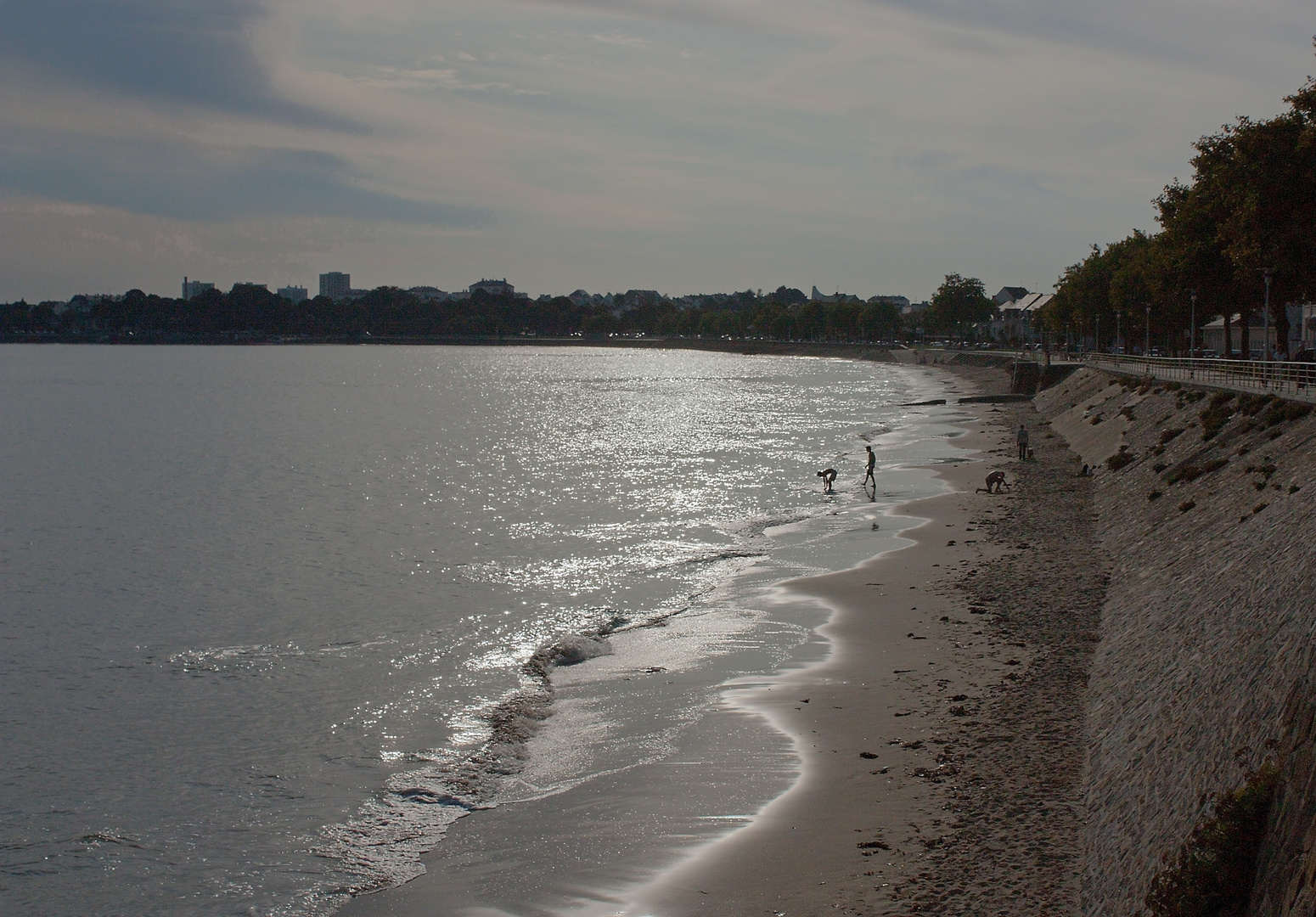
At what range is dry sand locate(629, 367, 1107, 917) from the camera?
1112 cm

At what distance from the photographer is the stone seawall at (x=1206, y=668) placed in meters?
9.71

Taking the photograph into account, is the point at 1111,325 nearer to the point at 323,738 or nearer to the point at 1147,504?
the point at 1147,504

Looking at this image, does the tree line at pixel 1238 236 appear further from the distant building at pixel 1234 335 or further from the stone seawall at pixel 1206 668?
the stone seawall at pixel 1206 668

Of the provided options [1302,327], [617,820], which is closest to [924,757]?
[617,820]

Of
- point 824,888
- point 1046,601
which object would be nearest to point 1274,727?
point 824,888

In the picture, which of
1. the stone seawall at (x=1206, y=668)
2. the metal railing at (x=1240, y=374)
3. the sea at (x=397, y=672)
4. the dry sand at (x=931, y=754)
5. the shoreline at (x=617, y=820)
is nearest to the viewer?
the stone seawall at (x=1206, y=668)

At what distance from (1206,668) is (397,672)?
46.7 ft

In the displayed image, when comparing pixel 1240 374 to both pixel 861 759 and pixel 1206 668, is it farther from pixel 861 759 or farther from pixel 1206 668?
pixel 861 759

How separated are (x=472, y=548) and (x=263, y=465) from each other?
30.9 m

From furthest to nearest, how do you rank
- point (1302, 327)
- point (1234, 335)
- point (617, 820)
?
point (1234, 335)
point (1302, 327)
point (617, 820)

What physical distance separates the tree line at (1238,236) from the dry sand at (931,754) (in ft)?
83.8

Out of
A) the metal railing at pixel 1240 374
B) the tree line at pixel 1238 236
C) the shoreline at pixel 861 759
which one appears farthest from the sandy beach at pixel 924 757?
Answer: the tree line at pixel 1238 236

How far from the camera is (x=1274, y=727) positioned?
1016cm

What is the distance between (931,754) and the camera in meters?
14.3
